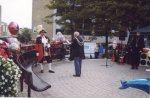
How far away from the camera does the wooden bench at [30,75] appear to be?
9343 mm

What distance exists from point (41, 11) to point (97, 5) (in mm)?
41397

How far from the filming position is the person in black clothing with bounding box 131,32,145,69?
20.5 metres

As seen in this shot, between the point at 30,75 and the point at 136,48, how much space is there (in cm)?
1210

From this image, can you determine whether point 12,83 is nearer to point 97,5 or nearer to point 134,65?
point 134,65

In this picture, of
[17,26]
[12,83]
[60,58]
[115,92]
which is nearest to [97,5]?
[60,58]

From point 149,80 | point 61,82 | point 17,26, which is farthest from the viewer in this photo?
point 17,26

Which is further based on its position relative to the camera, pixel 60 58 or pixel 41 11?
pixel 41 11

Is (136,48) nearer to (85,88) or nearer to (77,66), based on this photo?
(77,66)

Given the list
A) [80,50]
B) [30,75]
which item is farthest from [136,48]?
[30,75]

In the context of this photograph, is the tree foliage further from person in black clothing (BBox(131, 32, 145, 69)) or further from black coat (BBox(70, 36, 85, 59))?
black coat (BBox(70, 36, 85, 59))

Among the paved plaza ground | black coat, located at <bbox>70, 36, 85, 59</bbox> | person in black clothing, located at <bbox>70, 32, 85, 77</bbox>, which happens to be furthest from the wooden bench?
black coat, located at <bbox>70, 36, 85, 59</bbox>

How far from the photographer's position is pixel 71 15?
→ 46875 mm

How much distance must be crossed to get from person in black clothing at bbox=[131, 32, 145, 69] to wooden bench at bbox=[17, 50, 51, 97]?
10510 mm

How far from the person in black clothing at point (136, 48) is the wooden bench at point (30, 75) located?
10510 mm
